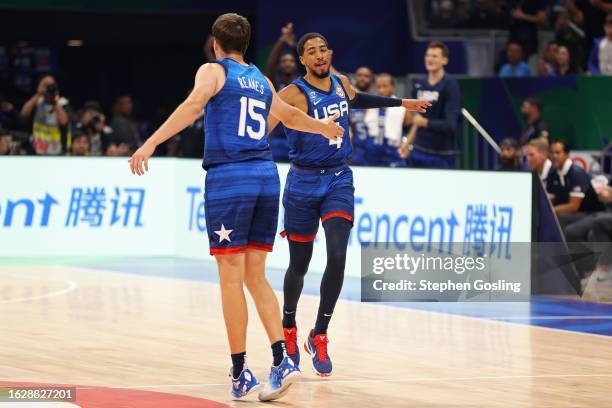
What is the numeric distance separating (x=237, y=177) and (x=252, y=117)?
353mm

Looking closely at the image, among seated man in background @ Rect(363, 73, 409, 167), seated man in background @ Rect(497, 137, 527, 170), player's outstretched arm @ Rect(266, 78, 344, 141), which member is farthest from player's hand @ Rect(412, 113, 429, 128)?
player's outstretched arm @ Rect(266, 78, 344, 141)

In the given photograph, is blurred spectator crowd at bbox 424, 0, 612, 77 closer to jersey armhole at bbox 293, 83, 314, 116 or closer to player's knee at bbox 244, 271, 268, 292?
jersey armhole at bbox 293, 83, 314, 116

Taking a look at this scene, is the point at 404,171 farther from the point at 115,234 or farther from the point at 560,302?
the point at 115,234

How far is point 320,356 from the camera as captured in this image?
8.85m

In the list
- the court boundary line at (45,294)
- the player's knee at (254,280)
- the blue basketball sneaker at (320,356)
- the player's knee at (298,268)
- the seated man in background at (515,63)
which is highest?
the seated man in background at (515,63)

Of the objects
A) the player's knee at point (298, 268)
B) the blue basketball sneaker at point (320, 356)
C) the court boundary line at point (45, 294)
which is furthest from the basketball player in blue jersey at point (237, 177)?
the court boundary line at point (45, 294)

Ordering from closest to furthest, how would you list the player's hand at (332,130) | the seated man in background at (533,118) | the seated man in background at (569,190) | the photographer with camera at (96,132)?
the player's hand at (332,130), the seated man in background at (569,190), the seated man in background at (533,118), the photographer with camera at (96,132)

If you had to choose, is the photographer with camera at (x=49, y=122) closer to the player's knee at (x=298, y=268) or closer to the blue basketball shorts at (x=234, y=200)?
the player's knee at (x=298, y=268)

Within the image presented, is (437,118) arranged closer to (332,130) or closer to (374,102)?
(374,102)

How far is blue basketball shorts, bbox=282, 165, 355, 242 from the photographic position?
29.5 ft

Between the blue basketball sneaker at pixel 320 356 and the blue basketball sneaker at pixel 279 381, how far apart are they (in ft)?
3.21

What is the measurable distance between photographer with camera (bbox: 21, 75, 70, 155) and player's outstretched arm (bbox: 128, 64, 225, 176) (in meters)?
11.2

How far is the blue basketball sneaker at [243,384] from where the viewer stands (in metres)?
7.80

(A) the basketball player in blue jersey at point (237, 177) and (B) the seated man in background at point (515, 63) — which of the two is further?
(B) the seated man in background at point (515, 63)
